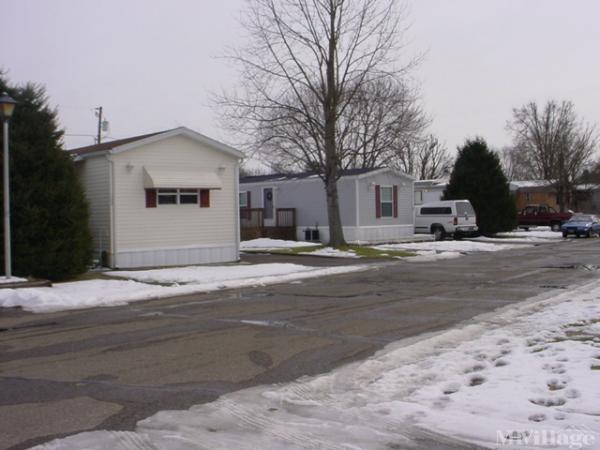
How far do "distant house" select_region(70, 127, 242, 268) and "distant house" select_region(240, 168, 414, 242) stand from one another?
34.8 ft

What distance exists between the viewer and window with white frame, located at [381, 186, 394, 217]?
111ft

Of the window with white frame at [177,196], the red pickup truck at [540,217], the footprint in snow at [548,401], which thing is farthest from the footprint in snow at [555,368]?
the red pickup truck at [540,217]

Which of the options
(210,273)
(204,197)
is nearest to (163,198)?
(204,197)

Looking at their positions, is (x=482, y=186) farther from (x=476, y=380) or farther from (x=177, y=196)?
(x=476, y=380)

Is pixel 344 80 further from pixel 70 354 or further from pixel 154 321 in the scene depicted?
pixel 70 354

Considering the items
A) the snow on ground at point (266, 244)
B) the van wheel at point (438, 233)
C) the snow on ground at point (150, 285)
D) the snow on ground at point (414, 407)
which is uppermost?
the van wheel at point (438, 233)

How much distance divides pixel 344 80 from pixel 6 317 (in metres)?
17.9

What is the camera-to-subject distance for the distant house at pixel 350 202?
1287 inches

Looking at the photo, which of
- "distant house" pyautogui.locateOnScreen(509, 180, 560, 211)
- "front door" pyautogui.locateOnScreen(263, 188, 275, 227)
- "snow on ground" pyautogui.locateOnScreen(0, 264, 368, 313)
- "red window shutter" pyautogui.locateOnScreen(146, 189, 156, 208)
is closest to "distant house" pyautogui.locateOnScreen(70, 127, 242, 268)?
"red window shutter" pyautogui.locateOnScreen(146, 189, 156, 208)

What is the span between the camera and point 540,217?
46.6m

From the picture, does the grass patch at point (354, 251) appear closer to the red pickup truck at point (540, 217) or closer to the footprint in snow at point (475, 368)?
the footprint in snow at point (475, 368)

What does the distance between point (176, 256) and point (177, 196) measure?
1.90 m

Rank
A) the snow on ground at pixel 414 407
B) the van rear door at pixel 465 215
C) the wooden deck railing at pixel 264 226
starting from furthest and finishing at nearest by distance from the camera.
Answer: the van rear door at pixel 465 215
the wooden deck railing at pixel 264 226
the snow on ground at pixel 414 407

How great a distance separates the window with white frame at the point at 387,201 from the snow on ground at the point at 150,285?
42.1 ft
